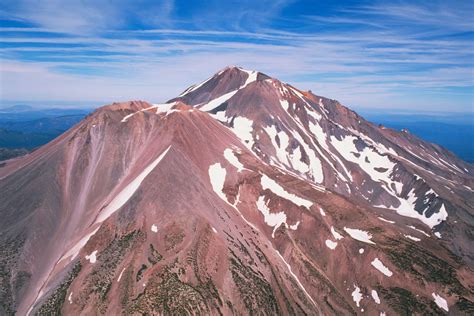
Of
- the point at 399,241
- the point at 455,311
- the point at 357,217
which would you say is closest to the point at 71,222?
the point at 357,217

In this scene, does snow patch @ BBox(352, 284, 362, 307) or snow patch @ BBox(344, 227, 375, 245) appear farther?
snow patch @ BBox(344, 227, 375, 245)

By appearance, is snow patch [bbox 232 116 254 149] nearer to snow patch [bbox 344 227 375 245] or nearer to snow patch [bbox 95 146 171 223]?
snow patch [bbox 95 146 171 223]

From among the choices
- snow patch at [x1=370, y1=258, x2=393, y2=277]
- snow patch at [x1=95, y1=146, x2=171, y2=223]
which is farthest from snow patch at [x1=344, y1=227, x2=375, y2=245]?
snow patch at [x1=95, y1=146, x2=171, y2=223]

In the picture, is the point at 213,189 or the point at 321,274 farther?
the point at 213,189

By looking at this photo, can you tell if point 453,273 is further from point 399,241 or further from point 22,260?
point 22,260

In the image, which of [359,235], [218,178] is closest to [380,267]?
[359,235]

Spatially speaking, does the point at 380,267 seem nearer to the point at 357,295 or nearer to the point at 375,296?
the point at 375,296
